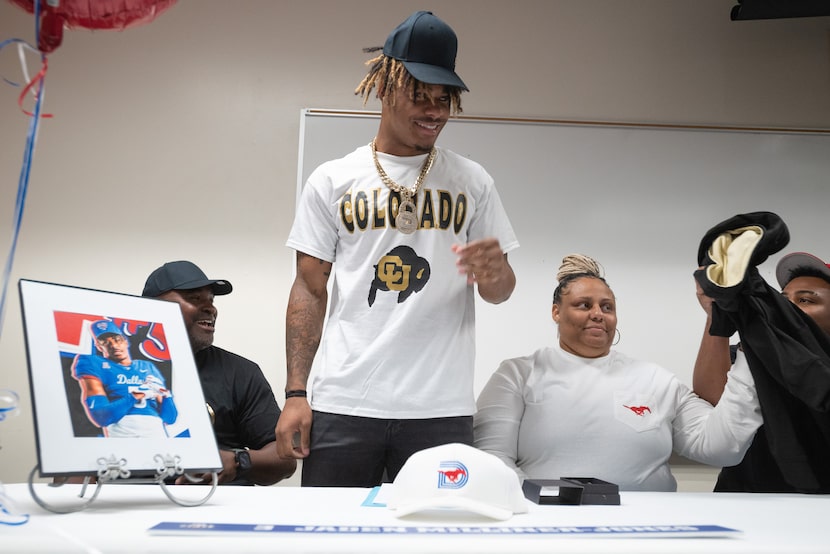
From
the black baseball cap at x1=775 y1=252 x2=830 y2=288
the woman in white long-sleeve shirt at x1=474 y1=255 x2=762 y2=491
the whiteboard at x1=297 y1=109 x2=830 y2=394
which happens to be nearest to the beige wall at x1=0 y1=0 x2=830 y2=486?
the whiteboard at x1=297 y1=109 x2=830 y2=394

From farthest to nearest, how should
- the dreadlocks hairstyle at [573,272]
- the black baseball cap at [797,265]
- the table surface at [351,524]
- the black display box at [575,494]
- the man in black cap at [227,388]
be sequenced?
1. the dreadlocks hairstyle at [573,272]
2. the man in black cap at [227,388]
3. the black baseball cap at [797,265]
4. the black display box at [575,494]
5. the table surface at [351,524]

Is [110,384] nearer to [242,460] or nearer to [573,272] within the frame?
[242,460]

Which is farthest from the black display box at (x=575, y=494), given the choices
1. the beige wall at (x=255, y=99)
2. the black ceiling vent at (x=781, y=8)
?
the black ceiling vent at (x=781, y=8)

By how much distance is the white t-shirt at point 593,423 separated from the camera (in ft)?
5.90

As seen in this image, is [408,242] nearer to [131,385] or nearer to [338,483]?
[338,483]

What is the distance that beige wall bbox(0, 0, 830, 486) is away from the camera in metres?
2.91

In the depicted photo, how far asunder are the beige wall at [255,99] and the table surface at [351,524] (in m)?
1.87

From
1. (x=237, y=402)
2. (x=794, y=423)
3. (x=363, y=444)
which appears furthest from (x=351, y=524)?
(x=237, y=402)

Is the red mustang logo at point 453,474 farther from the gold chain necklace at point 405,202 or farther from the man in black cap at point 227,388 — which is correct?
the man in black cap at point 227,388

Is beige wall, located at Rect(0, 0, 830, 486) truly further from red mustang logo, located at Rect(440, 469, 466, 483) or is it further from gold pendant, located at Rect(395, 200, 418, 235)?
red mustang logo, located at Rect(440, 469, 466, 483)

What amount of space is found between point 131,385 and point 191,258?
80.6 inches

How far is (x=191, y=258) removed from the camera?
9.55 ft

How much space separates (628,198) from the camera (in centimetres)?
295

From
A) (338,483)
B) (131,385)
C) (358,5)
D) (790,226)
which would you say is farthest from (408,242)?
(790,226)
